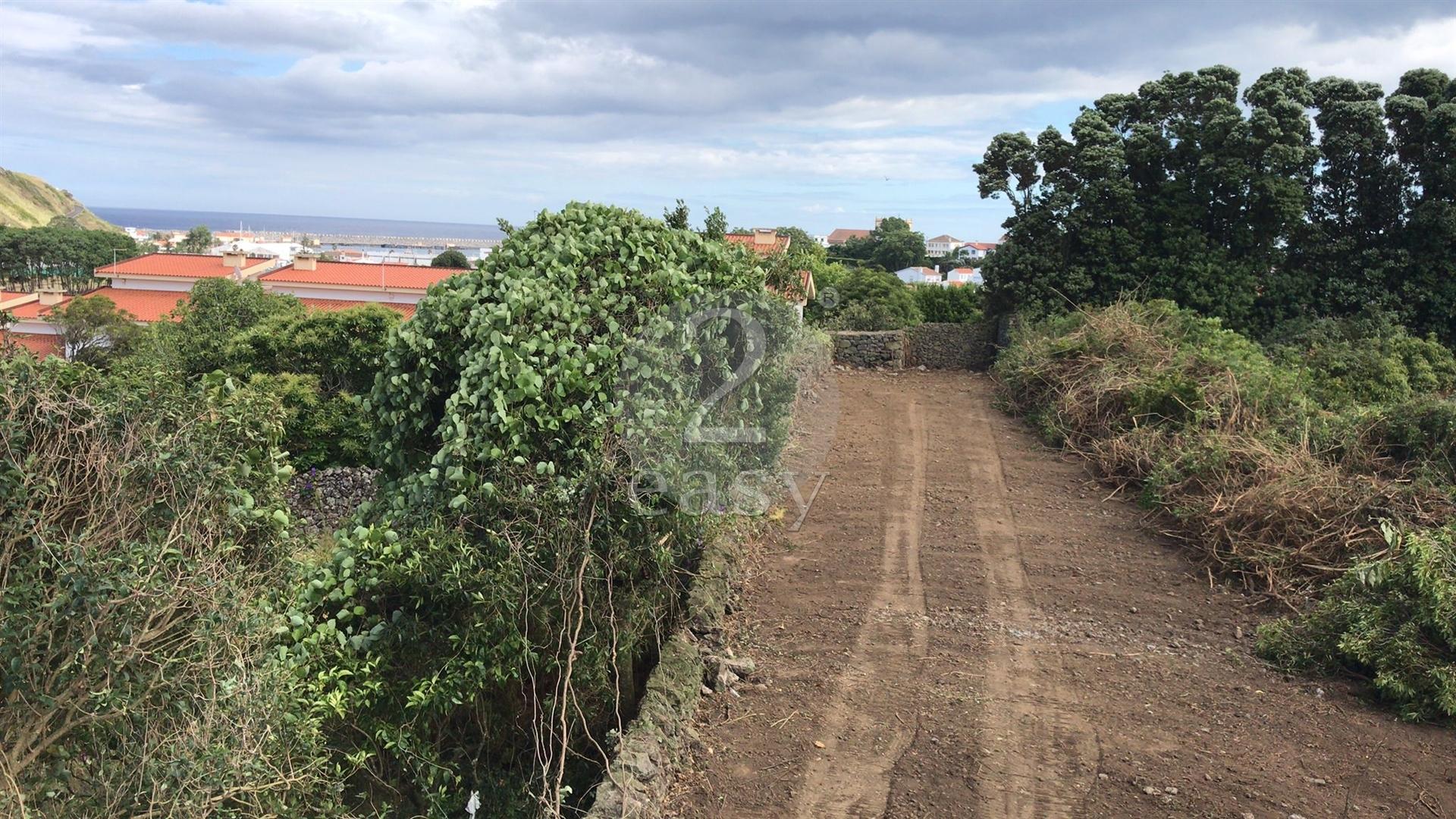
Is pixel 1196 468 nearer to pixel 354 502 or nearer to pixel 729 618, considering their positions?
pixel 729 618

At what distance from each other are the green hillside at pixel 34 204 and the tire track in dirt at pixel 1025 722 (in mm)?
136565

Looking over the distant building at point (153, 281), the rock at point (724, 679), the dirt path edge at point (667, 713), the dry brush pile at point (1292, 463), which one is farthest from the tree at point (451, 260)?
the rock at point (724, 679)

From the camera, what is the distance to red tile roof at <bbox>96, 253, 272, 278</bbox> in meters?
47.3

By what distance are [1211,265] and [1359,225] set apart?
3.25m

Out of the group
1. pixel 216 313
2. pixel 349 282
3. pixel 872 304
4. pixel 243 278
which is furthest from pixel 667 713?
pixel 349 282

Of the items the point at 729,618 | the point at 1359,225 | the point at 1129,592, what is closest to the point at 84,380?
the point at 729,618

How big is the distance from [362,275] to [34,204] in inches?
4926

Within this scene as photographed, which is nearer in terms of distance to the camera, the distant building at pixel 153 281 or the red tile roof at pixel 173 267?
the distant building at pixel 153 281

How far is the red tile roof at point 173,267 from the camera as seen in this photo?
47.3 meters

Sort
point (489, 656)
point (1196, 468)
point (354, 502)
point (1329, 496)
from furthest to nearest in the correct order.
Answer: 1. point (354, 502)
2. point (1196, 468)
3. point (1329, 496)
4. point (489, 656)

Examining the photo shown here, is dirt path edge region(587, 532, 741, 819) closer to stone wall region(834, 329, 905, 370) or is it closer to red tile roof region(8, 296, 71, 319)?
stone wall region(834, 329, 905, 370)

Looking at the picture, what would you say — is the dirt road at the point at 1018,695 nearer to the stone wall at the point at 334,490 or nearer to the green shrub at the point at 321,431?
the stone wall at the point at 334,490

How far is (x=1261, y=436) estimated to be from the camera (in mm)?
9672

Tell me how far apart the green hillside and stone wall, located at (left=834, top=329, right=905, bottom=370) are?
128261 millimetres
